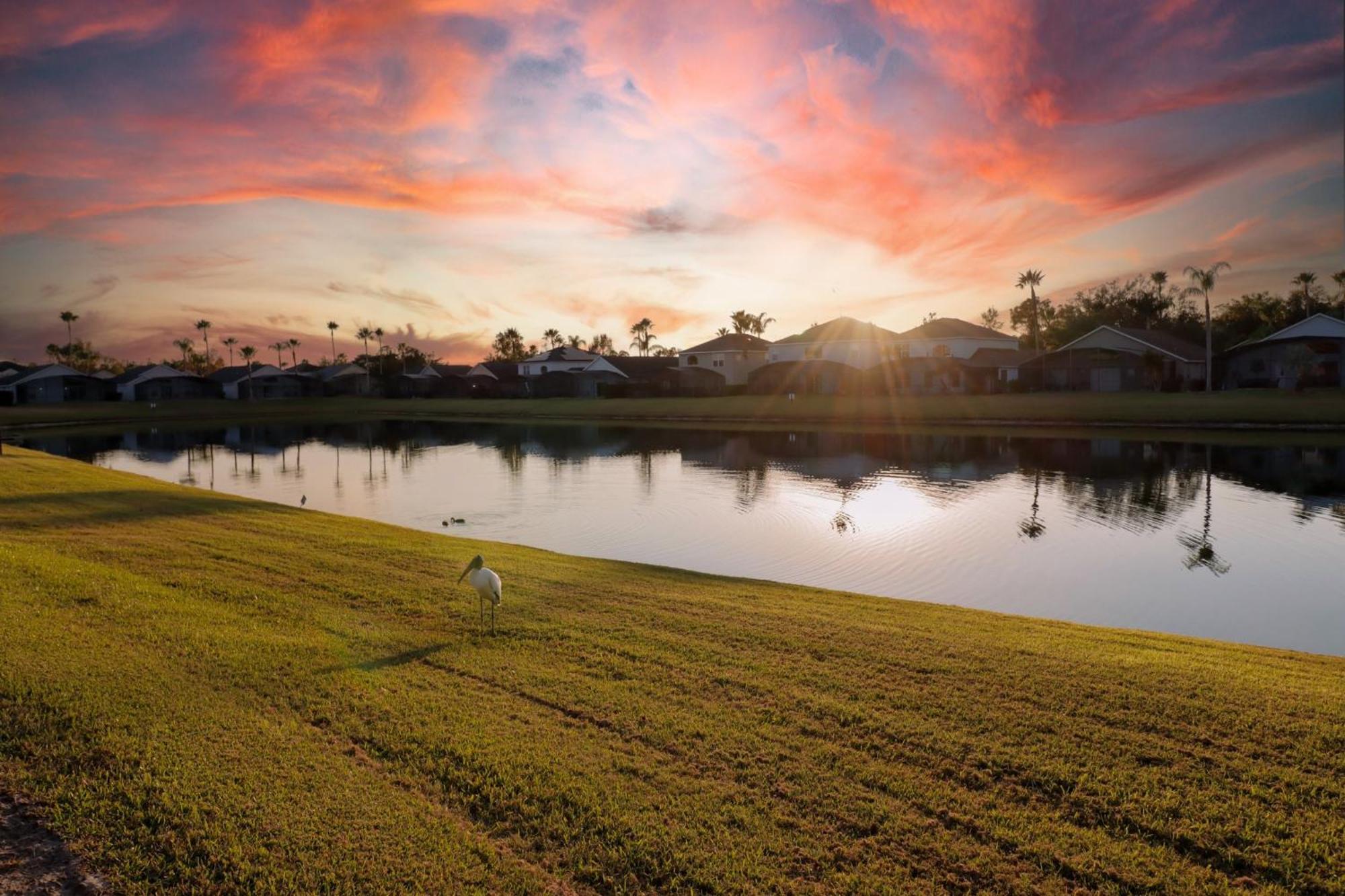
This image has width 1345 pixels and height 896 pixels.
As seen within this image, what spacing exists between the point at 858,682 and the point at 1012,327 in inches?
5894

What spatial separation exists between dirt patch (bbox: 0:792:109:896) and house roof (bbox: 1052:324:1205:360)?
73803 millimetres

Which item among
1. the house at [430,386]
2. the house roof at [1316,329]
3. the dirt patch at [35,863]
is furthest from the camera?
the house at [430,386]

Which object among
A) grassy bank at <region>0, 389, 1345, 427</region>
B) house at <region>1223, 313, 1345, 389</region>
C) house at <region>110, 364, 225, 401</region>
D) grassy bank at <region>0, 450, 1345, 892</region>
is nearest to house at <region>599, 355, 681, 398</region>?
grassy bank at <region>0, 389, 1345, 427</region>

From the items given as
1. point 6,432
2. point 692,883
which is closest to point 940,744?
point 692,883

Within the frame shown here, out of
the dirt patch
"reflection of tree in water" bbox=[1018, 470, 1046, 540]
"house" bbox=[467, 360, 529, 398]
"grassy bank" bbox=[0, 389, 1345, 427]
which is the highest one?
"house" bbox=[467, 360, 529, 398]

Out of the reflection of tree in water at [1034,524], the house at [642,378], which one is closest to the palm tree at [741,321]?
the house at [642,378]

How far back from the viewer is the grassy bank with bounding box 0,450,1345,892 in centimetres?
454

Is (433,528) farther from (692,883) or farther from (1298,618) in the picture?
(1298,618)

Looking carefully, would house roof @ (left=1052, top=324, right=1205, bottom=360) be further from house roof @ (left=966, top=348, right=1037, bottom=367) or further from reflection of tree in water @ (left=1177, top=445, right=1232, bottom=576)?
reflection of tree in water @ (left=1177, top=445, right=1232, bottom=576)

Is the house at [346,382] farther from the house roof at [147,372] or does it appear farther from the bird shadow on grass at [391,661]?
the bird shadow on grass at [391,661]

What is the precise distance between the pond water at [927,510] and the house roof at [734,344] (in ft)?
181

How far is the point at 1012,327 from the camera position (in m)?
141

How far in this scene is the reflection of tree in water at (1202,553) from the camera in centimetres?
1529

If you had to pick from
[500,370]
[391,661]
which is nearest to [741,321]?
[500,370]
